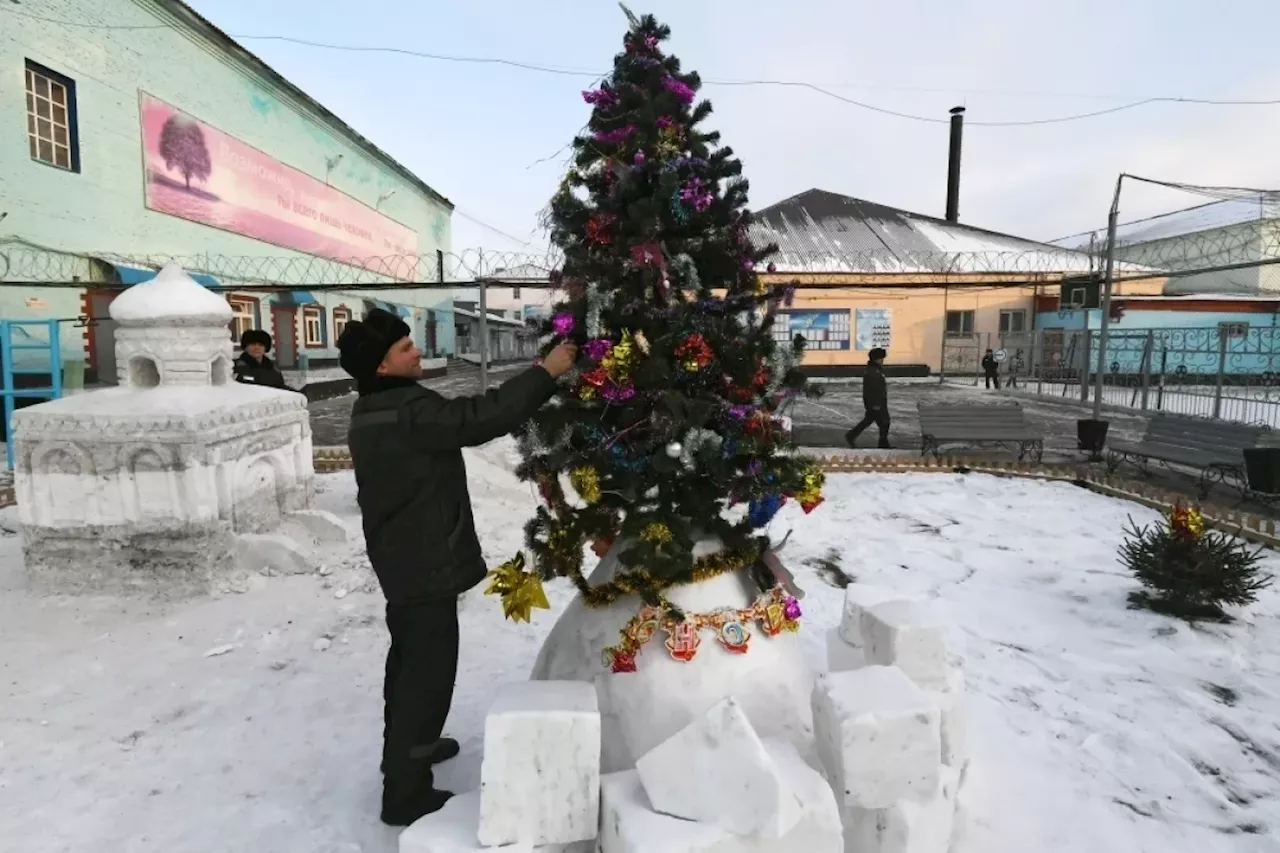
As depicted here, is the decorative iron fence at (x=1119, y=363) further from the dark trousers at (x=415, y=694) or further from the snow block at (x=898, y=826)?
the dark trousers at (x=415, y=694)

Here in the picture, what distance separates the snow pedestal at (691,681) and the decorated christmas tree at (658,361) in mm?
71

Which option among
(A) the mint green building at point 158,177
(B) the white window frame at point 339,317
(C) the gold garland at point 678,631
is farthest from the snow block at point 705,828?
(B) the white window frame at point 339,317

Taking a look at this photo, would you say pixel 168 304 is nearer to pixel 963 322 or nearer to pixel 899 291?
pixel 899 291

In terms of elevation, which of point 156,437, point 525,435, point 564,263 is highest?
point 564,263

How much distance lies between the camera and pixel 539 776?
2.02m

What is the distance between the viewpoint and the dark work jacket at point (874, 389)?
10.9m

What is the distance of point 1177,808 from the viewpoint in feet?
9.15

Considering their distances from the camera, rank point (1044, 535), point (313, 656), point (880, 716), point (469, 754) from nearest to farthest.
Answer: point (880, 716) → point (469, 754) → point (313, 656) → point (1044, 535)

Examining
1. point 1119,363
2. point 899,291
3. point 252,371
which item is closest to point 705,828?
point 252,371

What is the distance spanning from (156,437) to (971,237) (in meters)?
30.1

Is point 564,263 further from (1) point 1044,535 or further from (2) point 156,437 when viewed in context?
(1) point 1044,535

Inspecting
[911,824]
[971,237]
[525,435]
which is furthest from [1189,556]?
[971,237]

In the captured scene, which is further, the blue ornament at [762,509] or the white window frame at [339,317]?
the white window frame at [339,317]

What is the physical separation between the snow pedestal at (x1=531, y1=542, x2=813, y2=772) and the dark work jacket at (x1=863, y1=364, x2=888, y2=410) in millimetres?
8938
